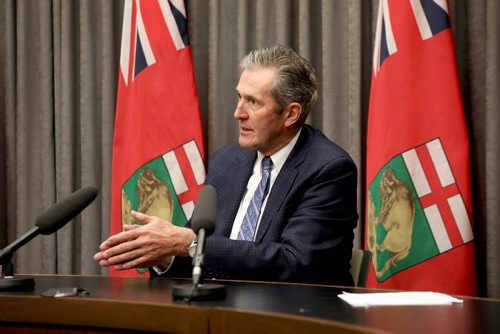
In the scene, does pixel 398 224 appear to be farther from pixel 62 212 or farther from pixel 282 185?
pixel 62 212

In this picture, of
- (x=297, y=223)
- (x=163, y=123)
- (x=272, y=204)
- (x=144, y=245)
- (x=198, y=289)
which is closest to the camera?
(x=198, y=289)

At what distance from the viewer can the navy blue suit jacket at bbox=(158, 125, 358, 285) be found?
233 cm

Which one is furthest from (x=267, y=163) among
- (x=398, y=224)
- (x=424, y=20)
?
(x=424, y=20)

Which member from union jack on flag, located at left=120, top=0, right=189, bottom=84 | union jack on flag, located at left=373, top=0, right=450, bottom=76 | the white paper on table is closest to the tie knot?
union jack on flag, located at left=373, top=0, right=450, bottom=76

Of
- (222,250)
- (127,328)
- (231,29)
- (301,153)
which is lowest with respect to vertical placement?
(127,328)

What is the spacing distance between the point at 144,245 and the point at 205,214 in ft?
1.49

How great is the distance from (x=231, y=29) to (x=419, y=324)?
283 centimetres

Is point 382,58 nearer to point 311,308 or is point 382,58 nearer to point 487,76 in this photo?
point 487,76

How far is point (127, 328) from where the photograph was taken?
169 cm

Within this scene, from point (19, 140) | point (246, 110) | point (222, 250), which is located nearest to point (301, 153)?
point (246, 110)

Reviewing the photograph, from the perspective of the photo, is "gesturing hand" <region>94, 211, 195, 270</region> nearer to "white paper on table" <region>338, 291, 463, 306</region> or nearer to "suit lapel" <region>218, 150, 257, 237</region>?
"suit lapel" <region>218, 150, 257, 237</region>

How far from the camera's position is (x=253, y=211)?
2.66 m

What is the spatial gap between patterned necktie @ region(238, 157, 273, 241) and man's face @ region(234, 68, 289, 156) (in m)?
0.14

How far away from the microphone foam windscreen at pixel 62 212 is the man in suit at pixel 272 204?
0.17m
